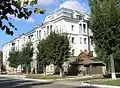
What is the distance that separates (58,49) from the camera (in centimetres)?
5325

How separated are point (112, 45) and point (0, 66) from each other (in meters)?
91.1

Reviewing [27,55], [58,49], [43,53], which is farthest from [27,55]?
[58,49]

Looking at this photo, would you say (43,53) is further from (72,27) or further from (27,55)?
(72,27)

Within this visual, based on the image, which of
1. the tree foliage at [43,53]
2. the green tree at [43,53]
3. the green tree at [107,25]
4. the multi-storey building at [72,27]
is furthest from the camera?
the multi-storey building at [72,27]

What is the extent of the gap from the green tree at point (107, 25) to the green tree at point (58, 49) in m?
12.5

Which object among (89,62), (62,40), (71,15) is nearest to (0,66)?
(71,15)

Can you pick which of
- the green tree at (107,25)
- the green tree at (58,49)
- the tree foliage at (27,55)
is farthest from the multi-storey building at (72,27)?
the green tree at (107,25)

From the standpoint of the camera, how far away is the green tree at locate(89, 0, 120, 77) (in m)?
40.1

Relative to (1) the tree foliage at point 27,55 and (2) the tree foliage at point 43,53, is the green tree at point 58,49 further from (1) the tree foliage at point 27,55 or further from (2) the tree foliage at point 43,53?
(1) the tree foliage at point 27,55

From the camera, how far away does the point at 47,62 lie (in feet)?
186

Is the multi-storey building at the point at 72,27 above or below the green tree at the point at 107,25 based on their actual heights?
above

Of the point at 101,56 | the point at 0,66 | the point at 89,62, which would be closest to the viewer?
the point at 101,56

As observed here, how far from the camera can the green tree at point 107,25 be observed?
131 ft

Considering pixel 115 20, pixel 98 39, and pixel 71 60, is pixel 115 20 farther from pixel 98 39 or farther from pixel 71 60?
pixel 71 60
